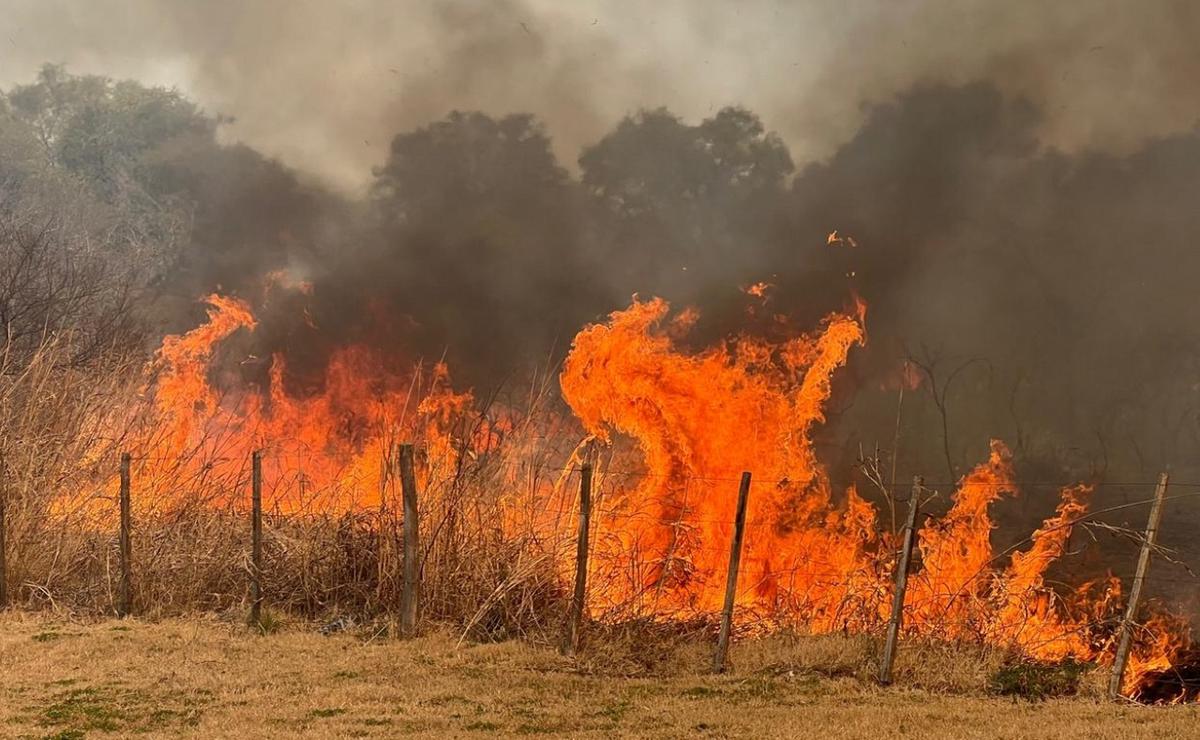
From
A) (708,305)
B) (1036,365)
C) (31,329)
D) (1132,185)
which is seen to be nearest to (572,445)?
(708,305)

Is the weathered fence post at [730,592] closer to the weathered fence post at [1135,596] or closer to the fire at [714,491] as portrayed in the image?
the fire at [714,491]

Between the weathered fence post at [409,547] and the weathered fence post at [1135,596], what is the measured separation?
5.97 meters

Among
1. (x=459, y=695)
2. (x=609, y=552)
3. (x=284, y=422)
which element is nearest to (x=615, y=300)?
(x=284, y=422)

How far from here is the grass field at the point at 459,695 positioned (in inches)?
255

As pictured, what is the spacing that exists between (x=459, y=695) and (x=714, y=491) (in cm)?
510

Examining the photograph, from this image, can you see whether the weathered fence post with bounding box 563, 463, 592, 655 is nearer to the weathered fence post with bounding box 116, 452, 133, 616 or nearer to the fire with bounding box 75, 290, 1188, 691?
the fire with bounding box 75, 290, 1188, 691

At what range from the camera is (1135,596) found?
7.37 metres

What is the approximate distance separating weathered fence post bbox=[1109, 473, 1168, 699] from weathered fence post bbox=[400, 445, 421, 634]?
19.6ft

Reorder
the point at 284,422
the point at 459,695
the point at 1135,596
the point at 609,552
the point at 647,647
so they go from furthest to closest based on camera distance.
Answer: the point at 284,422 → the point at 609,552 → the point at 647,647 → the point at 1135,596 → the point at 459,695

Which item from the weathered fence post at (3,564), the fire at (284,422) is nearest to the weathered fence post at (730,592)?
the fire at (284,422)

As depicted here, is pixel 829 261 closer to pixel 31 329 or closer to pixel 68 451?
pixel 68 451

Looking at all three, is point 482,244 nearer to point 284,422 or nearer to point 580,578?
point 284,422

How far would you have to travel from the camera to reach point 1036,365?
14.9 metres

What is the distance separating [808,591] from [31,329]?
61.0ft
